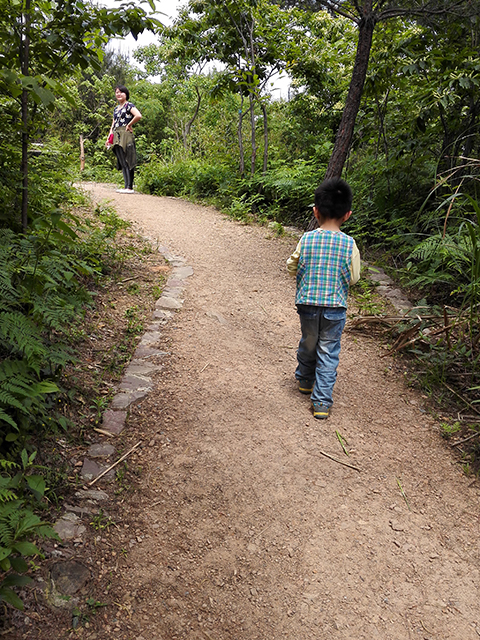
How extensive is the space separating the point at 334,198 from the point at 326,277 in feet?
1.66

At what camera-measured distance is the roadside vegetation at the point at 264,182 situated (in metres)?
2.20

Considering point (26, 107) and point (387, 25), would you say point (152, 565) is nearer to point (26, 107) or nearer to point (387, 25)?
point (26, 107)

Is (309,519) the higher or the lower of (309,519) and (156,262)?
the lower

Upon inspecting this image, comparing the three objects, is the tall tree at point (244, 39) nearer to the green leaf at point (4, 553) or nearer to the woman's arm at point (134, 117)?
the woman's arm at point (134, 117)

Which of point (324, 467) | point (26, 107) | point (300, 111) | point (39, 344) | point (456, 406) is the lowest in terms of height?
point (324, 467)

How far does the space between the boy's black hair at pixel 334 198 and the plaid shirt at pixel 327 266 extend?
13 centimetres

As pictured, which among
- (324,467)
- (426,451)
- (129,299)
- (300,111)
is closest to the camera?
(324,467)

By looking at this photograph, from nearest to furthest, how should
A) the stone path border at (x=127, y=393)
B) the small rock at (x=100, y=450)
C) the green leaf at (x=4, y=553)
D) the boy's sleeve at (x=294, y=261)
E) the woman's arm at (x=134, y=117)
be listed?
the green leaf at (x=4, y=553)
the stone path border at (x=127, y=393)
the small rock at (x=100, y=450)
the boy's sleeve at (x=294, y=261)
the woman's arm at (x=134, y=117)

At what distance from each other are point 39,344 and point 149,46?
2457 centimetres

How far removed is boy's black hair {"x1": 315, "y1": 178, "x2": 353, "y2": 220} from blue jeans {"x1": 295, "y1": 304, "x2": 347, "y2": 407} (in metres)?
0.62

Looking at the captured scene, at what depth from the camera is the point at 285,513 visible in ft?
7.46

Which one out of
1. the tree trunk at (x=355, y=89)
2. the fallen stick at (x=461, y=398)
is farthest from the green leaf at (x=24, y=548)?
the tree trunk at (x=355, y=89)

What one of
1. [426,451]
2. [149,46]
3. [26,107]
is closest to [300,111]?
[26,107]

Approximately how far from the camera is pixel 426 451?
2.82 metres
